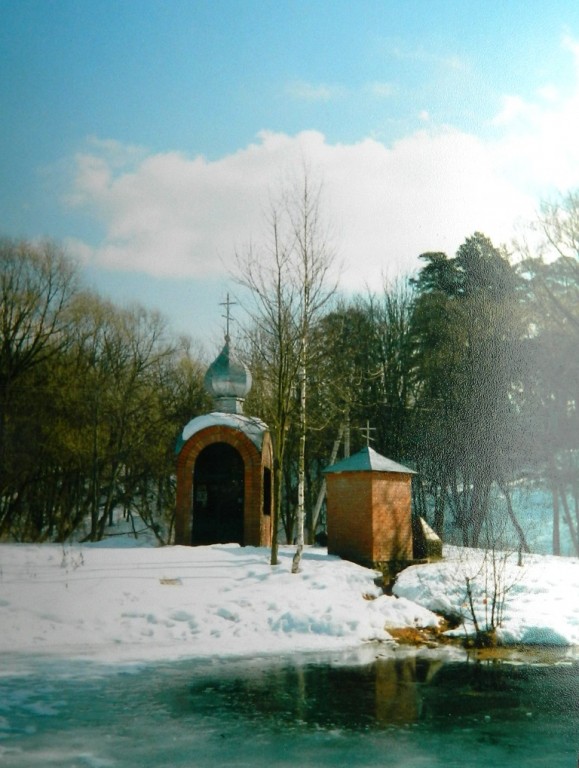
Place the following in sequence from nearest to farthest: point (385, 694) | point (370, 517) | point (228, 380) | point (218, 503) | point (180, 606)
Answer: point (385, 694) → point (180, 606) → point (370, 517) → point (218, 503) → point (228, 380)

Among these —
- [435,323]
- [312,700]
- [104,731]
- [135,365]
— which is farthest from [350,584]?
[135,365]

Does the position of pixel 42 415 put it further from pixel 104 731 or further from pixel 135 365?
pixel 104 731

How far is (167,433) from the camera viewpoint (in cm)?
2314

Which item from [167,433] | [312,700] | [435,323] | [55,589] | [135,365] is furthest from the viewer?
[167,433]

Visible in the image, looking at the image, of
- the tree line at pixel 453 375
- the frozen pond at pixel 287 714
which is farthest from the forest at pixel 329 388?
the frozen pond at pixel 287 714

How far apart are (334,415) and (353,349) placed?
2669mm

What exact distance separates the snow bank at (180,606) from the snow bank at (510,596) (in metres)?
0.53

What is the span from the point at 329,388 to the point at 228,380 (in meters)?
4.93

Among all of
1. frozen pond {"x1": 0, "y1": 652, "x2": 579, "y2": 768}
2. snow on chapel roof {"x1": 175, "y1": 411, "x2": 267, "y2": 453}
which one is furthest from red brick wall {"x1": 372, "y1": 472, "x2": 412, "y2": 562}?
frozen pond {"x1": 0, "y1": 652, "x2": 579, "y2": 768}

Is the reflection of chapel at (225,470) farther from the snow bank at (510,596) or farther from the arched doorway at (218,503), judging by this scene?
the snow bank at (510,596)

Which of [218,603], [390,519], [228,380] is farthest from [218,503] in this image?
[218,603]

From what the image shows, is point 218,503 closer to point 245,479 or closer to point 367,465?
point 245,479

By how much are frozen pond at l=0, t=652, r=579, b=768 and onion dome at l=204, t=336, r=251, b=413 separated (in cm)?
853

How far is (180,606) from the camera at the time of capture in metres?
9.38
